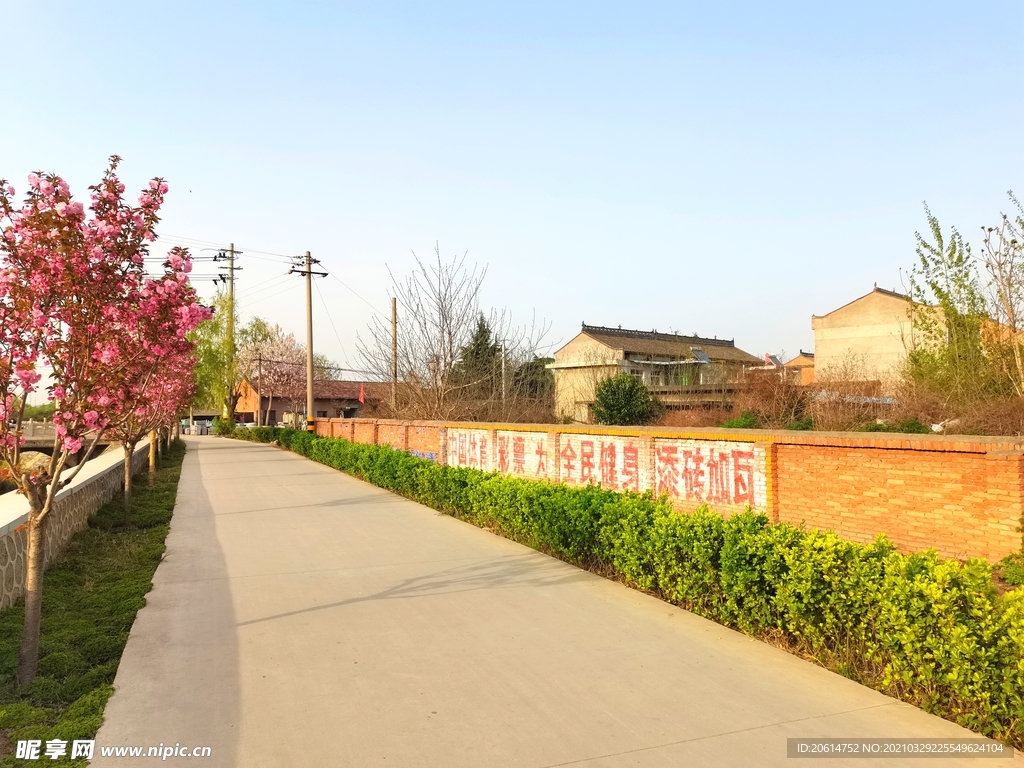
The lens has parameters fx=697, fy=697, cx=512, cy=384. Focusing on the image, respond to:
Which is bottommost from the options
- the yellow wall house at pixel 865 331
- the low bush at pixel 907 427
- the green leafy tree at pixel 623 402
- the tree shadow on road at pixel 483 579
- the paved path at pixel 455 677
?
the tree shadow on road at pixel 483 579

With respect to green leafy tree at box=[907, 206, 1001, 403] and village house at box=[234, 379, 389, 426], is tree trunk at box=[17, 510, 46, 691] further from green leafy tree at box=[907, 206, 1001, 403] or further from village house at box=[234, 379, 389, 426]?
village house at box=[234, 379, 389, 426]

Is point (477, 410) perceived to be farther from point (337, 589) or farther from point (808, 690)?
point (808, 690)

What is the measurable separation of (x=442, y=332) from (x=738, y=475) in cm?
1276

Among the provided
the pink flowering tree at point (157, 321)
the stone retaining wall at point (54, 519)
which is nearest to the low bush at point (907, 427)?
the pink flowering tree at point (157, 321)

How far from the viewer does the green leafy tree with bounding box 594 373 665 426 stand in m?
25.3

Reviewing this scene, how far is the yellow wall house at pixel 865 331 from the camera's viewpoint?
123 ft

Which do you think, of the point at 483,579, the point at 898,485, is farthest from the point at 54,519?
the point at 898,485

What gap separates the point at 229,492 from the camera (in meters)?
15.6

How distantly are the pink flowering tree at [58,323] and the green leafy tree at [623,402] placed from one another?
21.0 m

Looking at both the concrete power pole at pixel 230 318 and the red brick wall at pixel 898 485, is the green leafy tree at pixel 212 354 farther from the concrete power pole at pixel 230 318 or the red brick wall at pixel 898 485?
the red brick wall at pixel 898 485

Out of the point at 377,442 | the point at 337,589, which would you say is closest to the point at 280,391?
the point at 377,442

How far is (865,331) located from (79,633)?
4120cm

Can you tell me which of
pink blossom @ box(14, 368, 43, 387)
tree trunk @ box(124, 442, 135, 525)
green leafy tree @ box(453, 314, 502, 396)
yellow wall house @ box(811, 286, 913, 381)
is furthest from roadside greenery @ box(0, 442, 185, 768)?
yellow wall house @ box(811, 286, 913, 381)

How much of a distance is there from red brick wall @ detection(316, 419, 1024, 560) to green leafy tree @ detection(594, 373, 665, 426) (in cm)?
1596
